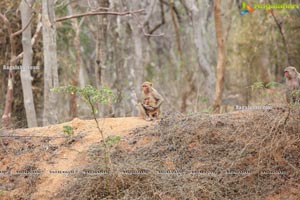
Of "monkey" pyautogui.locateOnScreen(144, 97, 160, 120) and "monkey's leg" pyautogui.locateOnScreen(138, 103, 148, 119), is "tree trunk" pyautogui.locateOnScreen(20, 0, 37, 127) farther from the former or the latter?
"monkey" pyautogui.locateOnScreen(144, 97, 160, 120)

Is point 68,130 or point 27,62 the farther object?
point 27,62

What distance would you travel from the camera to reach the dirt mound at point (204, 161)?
8797 millimetres

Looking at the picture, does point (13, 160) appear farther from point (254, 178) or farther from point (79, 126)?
point (254, 178)

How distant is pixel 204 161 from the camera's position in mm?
9547

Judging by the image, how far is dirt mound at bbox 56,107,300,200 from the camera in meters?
8.80

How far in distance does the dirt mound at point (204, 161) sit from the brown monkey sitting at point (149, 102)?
47cm

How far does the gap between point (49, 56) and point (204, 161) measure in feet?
15.0

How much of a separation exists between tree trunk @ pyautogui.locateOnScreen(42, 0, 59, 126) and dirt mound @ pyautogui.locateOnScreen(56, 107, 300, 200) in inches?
107

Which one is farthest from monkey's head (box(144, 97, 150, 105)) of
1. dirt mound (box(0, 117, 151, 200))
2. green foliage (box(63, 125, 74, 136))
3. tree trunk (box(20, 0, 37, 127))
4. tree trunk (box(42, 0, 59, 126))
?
tree trunk (box(20, 0, 37, 127))

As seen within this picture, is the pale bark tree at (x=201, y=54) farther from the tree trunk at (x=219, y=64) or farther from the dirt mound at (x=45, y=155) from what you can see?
the dirt mound at (x=45, y=155)

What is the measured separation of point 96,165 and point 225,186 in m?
2.05

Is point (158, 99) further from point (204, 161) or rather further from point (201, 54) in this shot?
point (201, 54)

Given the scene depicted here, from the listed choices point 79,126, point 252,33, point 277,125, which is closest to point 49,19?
point 79,126

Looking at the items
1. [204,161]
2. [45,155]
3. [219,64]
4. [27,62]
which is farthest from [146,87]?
[27,62]
